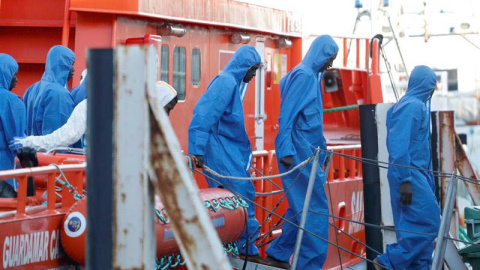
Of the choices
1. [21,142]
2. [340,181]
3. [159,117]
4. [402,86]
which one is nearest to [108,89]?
[159,117]

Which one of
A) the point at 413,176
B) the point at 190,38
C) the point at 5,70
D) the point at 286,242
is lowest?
the point at 286,242

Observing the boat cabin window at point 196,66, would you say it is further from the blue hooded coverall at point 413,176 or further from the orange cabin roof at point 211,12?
the blue hooded coverall at point 413,176

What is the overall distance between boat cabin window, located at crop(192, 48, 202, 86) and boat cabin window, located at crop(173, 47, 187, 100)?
0.16m

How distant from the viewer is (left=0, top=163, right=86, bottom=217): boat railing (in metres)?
4.94

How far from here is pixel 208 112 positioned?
6848 millimetres

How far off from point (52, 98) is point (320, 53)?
7.68ft

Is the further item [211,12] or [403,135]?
[211,12]

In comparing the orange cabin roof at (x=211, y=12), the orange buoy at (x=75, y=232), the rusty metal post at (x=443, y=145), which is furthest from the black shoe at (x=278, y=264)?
the rusty metal post at (x=443, y=145)

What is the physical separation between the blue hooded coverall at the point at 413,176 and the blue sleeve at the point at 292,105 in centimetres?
80

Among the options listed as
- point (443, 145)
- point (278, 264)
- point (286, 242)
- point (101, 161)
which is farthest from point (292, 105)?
point (101, 161)

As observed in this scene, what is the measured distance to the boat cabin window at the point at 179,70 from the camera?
A: 886cm

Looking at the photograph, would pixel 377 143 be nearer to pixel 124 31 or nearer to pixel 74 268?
pixel 124 31

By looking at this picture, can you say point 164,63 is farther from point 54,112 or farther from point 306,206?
point 306,206

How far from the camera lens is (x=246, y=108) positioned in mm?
10047
